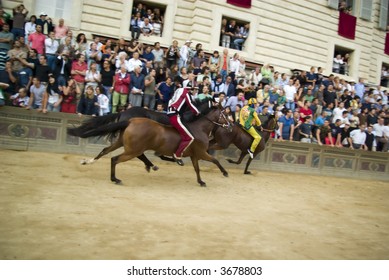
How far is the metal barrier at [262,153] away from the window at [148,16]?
779 centimetres

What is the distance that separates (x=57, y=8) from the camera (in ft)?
49.6

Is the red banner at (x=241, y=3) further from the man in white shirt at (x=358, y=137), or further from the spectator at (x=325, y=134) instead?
the man in white shirt at (x=358, y=137)

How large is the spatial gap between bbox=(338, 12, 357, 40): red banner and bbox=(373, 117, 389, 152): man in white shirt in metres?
9.02

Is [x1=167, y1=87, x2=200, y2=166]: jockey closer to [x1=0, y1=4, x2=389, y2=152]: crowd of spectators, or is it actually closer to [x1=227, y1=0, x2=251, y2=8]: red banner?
[x1=0, y1=4, x2=389, y2=152]: crowd of spectators

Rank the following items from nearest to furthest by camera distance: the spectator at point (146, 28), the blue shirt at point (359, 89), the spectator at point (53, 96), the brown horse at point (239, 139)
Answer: the spectator at point (53, 96)
the brown horse at point (239, 139)
the spectator at point (146, 28)
the blue shirt at point (359, 89)

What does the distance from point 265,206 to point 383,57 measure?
2298cm

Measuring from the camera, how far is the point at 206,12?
17391 millimetres

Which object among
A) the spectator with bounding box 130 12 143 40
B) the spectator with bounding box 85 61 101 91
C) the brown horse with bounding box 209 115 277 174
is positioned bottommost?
the brown horse with bounding box 209 115 277 174

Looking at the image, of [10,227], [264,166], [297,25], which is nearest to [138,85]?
[264,166]

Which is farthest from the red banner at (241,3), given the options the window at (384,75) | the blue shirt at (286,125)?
the window at (384,75)

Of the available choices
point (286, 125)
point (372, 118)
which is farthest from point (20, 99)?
point (372, 118)

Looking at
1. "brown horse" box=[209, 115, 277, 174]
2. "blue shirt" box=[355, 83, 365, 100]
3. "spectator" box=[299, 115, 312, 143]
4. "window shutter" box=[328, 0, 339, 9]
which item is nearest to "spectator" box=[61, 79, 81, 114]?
"brown horse" box=[209, 115, 277, 174]

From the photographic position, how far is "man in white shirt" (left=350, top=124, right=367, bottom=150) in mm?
14531

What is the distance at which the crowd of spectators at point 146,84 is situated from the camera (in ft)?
33.1
